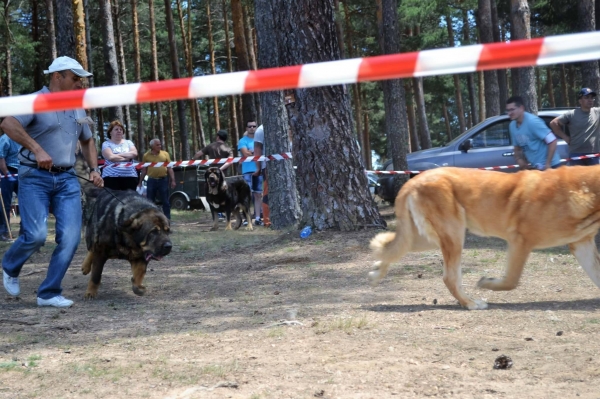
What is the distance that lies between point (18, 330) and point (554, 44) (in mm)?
4333

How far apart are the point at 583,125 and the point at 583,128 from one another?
0.04 metres

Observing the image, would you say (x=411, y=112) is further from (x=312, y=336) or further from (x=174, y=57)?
(x=312, y=336)

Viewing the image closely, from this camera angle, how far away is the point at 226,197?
15.6m

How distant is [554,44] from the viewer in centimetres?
340

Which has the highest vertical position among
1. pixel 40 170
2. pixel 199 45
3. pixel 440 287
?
pixel 199 45

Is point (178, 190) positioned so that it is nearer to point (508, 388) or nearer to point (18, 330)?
point (18, 330)

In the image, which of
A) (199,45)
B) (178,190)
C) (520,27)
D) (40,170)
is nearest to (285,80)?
(40,170)

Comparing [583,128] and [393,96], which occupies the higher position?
[393,96]

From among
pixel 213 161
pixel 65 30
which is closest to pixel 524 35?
pixel 213 161

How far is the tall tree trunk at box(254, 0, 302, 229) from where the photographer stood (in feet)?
44.1

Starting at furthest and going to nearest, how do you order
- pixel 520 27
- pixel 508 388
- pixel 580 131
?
pixel 520 27, pixel 580 131, pixel 508 388

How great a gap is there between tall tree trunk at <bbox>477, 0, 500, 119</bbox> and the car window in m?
8.39

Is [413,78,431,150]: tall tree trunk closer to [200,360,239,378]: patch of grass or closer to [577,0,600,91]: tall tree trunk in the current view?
[577,0,600,91]: tall tree trunk

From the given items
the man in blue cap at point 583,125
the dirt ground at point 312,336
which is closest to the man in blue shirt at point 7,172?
the dirt ground at point 312,336
